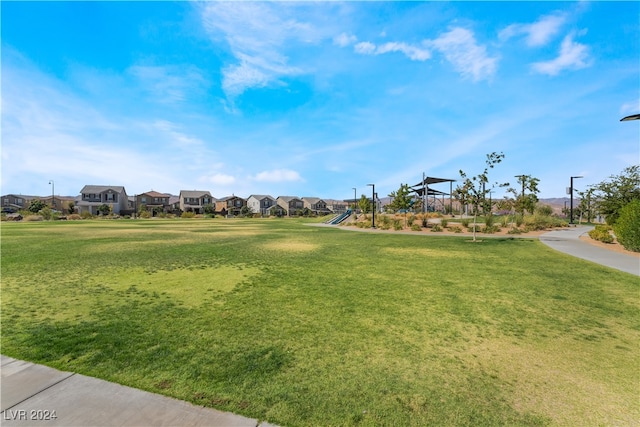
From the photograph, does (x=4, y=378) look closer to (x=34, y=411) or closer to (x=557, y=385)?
(x=34, y=411)

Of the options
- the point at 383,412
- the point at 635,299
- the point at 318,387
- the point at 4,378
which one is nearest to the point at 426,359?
the point at 383,412

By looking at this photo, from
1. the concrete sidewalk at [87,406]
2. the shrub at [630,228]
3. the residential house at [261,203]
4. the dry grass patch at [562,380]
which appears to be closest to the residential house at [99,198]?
the residential house at [261,203]

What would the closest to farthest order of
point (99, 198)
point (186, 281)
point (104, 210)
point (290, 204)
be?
point (186, 281) < point (104, 210) < point (99, 198) < point (290, 204)

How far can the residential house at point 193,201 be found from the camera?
86750 millimetres

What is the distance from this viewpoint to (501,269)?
10.0 meters

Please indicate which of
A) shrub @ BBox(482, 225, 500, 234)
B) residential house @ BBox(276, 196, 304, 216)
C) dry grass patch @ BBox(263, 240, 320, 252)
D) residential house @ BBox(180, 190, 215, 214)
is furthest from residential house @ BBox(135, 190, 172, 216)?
shrub @ BBox(482, 225, 500, 234)

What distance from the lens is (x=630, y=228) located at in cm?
1405

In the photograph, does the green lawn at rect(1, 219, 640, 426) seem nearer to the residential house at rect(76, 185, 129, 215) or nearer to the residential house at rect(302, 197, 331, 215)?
the residential house at rect(76, 185, 129, 215)

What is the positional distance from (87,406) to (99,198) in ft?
289

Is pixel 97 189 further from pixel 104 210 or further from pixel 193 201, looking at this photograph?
pixel 193 201

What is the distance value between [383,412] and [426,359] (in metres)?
1.40

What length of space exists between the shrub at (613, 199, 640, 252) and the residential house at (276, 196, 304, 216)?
84.7 metres

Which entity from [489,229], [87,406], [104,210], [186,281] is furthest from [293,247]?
[104,210]

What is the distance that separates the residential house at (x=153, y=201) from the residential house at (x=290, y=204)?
34.4 m
